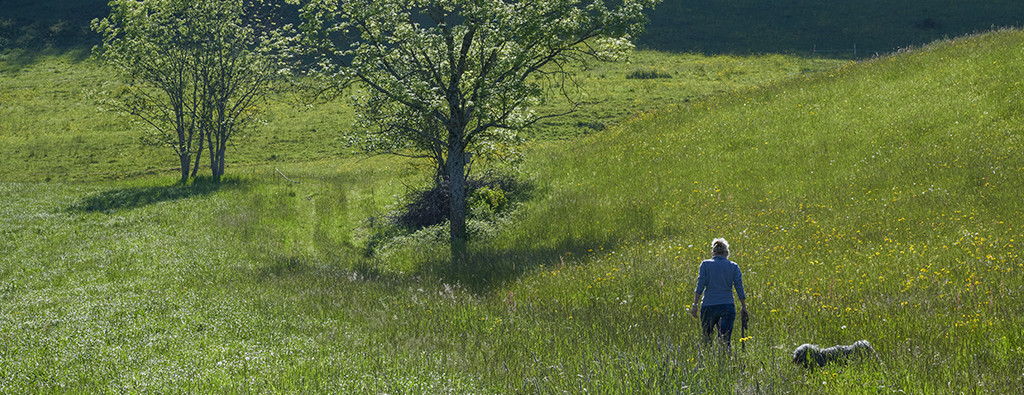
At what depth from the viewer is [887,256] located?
11594 mm

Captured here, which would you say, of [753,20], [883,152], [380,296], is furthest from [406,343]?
[753,20]

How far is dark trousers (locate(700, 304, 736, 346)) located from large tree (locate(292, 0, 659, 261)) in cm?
958

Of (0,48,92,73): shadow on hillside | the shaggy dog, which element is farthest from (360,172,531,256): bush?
(0,48,92,73): shadow on hillside

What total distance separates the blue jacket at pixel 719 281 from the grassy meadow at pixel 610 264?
22.6 inches

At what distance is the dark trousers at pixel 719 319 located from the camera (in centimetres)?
793

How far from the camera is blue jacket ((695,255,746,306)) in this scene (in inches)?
309

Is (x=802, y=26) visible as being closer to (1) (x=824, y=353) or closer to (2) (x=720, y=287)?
(2) (x=720, y=287)

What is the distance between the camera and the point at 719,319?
8219mm

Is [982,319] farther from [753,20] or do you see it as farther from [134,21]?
[753,20]

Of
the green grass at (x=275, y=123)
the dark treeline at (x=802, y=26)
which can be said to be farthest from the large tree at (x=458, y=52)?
the dark treeline at (x=802, y=26)

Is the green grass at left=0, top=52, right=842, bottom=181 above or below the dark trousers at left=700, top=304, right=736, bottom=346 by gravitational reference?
above

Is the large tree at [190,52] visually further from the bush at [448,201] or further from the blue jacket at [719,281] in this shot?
the blue jacket at [719,281]

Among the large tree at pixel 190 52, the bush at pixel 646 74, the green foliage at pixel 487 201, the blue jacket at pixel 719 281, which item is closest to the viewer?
the blue jacket at pixel 719 281

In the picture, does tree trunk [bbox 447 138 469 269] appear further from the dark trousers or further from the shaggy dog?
the shaggy dog
